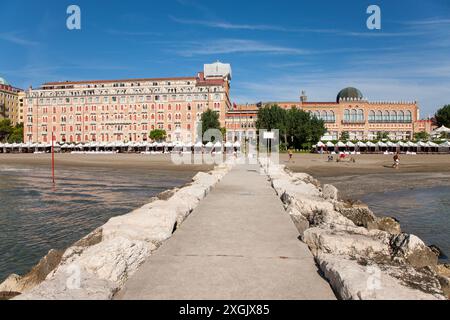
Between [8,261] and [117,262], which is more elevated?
[117,262]

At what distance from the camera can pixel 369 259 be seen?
564cm

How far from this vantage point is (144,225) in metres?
7.36

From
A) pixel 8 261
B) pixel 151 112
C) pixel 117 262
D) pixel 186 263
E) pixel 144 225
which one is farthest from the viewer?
pixel 151 112

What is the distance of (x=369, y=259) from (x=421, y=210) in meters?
11.5

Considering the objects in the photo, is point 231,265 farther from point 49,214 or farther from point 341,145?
point 341,145

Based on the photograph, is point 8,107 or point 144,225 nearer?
point 144,225

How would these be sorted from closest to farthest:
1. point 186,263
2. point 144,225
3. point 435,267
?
point 186,263 → point 435,267 → point 144,225

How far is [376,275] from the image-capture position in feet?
15.2

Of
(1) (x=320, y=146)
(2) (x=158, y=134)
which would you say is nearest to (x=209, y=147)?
(1) (x=320, y=146)

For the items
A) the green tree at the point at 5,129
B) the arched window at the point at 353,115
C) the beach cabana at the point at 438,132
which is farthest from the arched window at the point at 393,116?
the green tree at the point at 5,129
